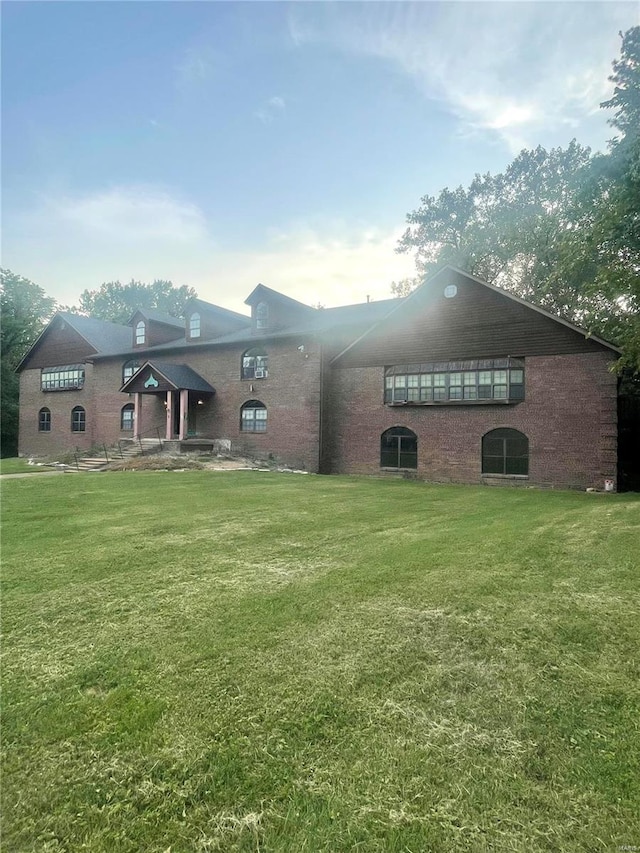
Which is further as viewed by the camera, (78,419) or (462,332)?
(78,419)

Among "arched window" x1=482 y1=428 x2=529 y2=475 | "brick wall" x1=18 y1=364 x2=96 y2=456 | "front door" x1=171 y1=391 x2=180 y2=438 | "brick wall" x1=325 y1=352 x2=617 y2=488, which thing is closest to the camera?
"brick wall" x1=325 y1=352 x2=617 y2=488

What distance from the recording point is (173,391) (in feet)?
82.5

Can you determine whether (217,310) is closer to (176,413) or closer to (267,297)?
(267,297)

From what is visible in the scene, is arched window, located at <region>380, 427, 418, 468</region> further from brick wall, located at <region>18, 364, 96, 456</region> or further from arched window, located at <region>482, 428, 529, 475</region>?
brick wall, located at <region>18, 364, 96, 456</region>

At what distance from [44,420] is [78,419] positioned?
4.25 metres

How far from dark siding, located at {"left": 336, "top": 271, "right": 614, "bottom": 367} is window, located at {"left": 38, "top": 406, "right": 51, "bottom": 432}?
24.6 m

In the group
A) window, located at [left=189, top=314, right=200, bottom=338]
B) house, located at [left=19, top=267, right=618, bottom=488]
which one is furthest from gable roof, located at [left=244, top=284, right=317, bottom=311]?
window, located at [left=189, top=314, right=200, bottom=338]

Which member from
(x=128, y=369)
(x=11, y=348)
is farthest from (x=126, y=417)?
(x=11, y=348)

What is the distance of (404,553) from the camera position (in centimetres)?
607

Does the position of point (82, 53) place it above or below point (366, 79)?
below

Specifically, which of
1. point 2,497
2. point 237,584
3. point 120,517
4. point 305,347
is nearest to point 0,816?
point 237,584

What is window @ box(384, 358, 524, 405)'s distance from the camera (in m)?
18.2

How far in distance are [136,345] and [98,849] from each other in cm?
3122

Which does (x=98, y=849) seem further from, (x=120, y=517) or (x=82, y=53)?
(x=82, y=53)
